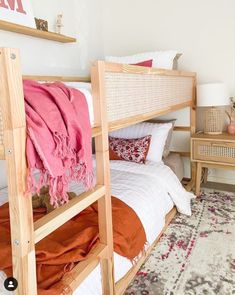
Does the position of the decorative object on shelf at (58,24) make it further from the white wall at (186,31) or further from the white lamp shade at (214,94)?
the white lamp shade at (214,94)

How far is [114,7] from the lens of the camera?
10.4 feet

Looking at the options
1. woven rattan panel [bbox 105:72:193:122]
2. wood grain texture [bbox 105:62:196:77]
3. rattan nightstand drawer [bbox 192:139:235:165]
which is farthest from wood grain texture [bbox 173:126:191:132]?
wood grain texture [bbox 105:62:196:77]

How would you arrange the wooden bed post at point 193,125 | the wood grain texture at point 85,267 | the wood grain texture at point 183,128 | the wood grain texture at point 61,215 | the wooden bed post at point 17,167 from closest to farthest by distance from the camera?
1. the wooden bed post at point 17,167
2. the wood grain texture at point 61,215
3. the wood grain texture at point 85,267
4. the wooden bed post at point 193,125
5. the wood grain texture at point 183,128

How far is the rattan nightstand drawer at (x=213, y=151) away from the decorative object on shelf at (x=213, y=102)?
22 cm

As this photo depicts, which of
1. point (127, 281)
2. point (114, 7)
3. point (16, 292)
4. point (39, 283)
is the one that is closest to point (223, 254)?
point (127, 281)

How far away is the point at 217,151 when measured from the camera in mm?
2516

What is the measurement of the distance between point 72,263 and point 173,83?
1.61m

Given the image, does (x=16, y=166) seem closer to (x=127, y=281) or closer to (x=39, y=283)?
(x=39, y=283)

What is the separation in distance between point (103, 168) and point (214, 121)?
1.75 metres

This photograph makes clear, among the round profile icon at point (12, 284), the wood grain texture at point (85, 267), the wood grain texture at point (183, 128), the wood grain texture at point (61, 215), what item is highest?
the wood grain texture at point (183, 128)

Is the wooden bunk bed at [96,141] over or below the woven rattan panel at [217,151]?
over

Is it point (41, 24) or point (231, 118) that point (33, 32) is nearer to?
point (41, 24)

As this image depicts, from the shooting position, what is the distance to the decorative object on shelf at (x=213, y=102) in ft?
8.23

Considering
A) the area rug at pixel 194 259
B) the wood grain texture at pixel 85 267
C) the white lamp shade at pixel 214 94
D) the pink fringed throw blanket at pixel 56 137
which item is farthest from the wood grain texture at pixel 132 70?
the area rug at pixel 194 259
